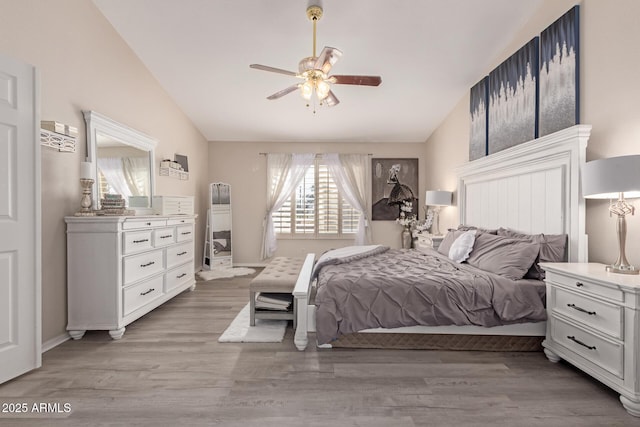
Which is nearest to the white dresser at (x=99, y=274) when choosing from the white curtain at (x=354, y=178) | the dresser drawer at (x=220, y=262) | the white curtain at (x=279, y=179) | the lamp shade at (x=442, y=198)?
the dresser drawer at (x=220, y=262)

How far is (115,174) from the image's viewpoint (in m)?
3.56

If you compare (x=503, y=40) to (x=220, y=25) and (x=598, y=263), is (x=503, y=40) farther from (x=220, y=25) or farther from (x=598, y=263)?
(x=220, y=25)

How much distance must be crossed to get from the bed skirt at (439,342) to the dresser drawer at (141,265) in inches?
79.9

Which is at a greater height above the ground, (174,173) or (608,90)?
(608,90)

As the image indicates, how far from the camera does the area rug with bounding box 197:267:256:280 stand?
17.3ft

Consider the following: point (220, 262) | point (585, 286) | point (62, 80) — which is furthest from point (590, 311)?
point (220, 262)

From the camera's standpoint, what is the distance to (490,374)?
2.25m

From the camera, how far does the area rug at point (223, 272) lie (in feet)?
17.3

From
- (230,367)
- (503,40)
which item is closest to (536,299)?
(230,367)

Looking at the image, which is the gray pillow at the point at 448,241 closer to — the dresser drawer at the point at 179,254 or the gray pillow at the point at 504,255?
the gray pillow at the point at 504,255

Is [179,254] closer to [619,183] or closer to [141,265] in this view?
[141,265]

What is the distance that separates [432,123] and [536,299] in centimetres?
397

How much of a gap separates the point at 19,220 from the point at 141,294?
129cm

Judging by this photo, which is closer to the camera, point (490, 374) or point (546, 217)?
point (490, 374)
